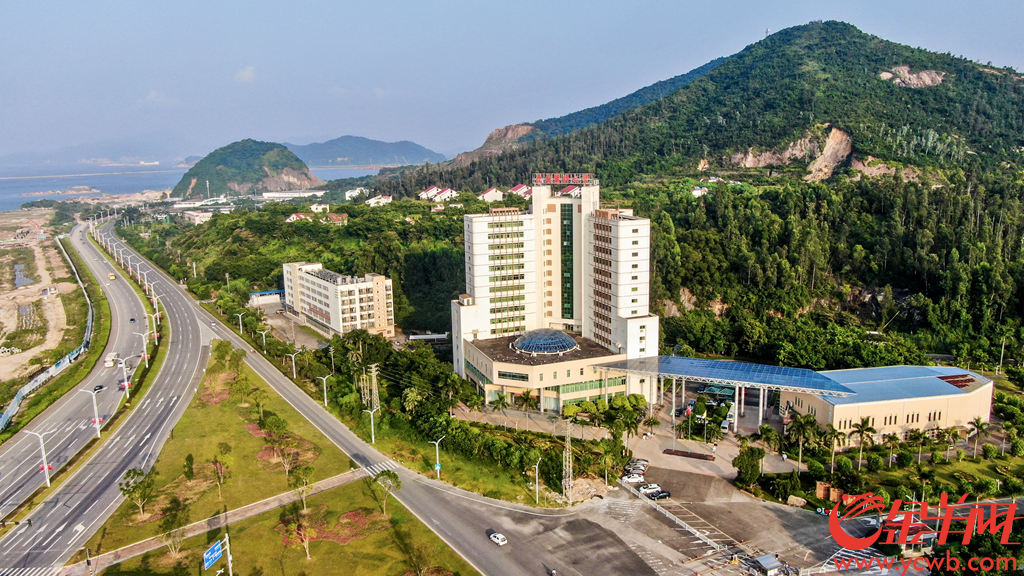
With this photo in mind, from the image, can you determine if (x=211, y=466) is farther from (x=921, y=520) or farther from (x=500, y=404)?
(x=921, y=520)

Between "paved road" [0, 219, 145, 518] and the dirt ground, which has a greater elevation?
the dirt ground

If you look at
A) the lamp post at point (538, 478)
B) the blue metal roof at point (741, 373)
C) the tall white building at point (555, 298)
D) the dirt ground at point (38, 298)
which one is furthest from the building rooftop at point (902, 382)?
the dirt ground at point (38, 298)

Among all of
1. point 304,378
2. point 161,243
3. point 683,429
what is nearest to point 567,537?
point 683,429

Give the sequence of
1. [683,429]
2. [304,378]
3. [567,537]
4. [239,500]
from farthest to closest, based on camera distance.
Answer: [304,378] < [683,429] < [239,500] < [567,537]

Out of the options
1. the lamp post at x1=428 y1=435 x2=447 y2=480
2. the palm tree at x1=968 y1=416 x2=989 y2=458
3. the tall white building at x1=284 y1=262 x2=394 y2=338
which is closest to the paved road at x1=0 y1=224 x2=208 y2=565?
the tall white building at x1=284 y1=262 x2=394 y2=338

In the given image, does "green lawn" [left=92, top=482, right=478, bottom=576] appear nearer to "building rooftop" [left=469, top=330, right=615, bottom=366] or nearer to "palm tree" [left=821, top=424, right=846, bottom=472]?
"building rooftop" [left=469, top=330, right=615, bottom=366]

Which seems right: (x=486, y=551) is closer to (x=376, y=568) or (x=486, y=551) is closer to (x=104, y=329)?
(x=376, y=568)
